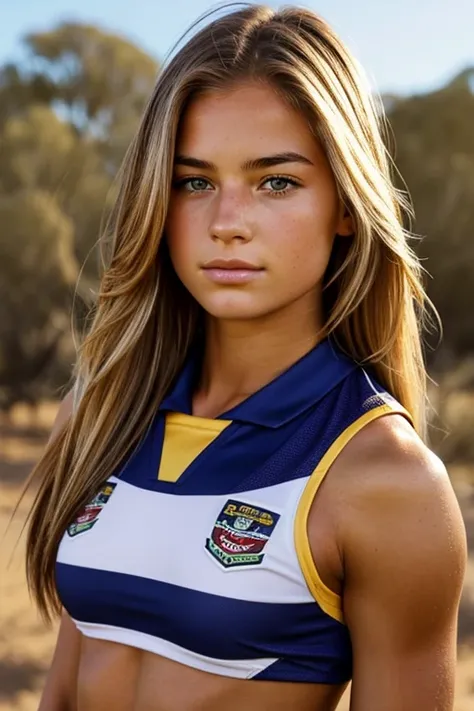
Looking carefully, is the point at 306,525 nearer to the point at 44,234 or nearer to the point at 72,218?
the point at 44,234

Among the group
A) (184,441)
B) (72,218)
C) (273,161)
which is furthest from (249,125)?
(72,218)

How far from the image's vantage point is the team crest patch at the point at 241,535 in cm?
141

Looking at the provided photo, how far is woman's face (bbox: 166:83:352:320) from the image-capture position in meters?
1.53

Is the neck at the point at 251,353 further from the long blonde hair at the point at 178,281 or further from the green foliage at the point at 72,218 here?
the green foliage at the point at 72,218

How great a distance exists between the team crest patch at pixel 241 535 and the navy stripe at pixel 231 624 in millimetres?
56

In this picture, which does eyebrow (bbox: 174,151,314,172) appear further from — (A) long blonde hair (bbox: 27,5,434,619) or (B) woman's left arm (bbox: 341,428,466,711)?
(B) woman's left arm (bbox: 341,428,466,711)

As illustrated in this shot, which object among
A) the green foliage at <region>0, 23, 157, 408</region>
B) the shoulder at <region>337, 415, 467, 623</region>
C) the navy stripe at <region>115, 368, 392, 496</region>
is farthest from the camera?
the green foliage at <region>0, 23, 157, 408</region>

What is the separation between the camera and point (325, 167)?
156cm

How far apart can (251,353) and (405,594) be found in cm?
51

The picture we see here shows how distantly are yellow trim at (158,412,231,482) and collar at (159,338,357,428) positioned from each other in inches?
1.1

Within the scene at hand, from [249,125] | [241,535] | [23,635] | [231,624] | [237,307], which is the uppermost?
[249,125]

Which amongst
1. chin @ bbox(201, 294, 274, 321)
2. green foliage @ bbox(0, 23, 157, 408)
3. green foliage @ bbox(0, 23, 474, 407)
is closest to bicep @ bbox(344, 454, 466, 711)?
chin @ bbox(201, 294, 274, 321)

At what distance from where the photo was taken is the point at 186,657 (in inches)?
56.8

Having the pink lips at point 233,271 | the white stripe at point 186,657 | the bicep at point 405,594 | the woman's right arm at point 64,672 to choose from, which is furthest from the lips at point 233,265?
the woman's right arm at point 64,672
